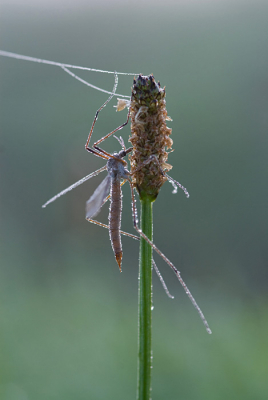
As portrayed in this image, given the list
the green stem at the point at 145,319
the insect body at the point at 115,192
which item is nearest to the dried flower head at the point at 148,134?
the green stem at the point at 145,319

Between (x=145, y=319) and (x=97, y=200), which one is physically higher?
(x=97, y=200)

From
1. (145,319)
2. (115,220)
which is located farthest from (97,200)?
(145,319)

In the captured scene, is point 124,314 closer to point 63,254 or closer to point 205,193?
point 63,254

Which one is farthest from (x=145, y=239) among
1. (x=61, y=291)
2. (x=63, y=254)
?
(x=63, y=254)

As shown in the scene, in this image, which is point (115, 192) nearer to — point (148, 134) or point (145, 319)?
point (148, 134)

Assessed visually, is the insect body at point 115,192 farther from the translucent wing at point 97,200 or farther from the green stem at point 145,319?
the green stem at point 145,319

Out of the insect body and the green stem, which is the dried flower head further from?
the insect body
